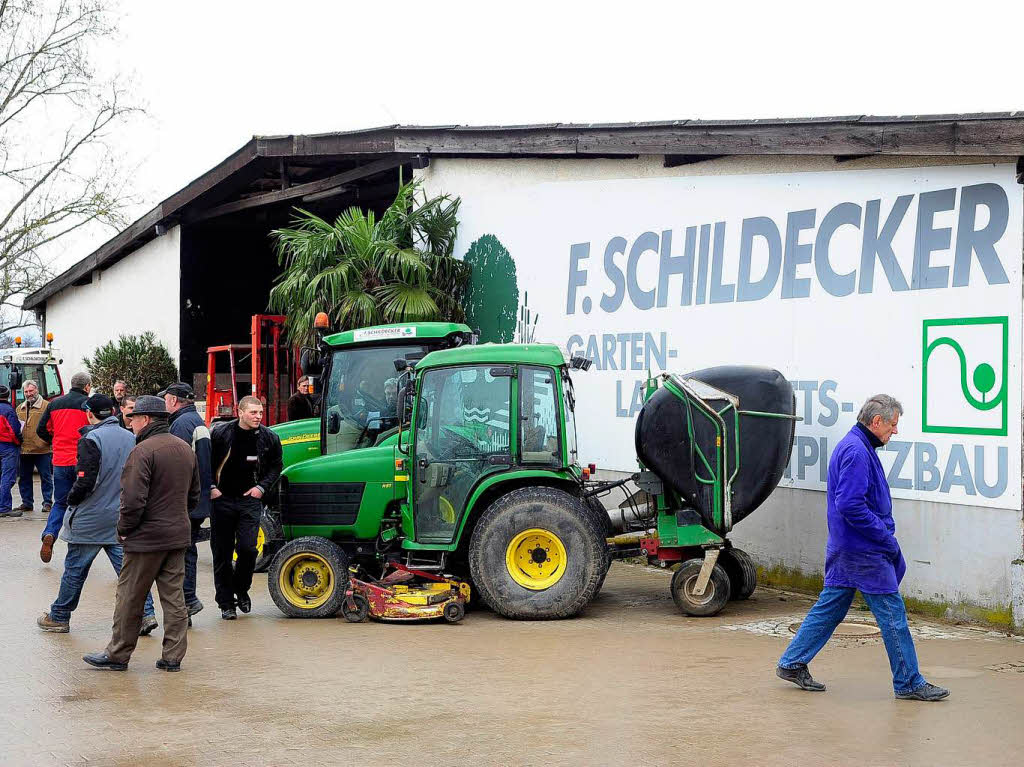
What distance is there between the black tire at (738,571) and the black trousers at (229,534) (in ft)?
13.4

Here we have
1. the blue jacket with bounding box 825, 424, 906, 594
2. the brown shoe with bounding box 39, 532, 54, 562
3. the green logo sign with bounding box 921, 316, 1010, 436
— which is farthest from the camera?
the brown shoe with bounding box 39, 532, 54, 562

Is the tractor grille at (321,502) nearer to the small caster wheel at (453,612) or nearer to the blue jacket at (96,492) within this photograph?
the small caster wheel at (453,612)

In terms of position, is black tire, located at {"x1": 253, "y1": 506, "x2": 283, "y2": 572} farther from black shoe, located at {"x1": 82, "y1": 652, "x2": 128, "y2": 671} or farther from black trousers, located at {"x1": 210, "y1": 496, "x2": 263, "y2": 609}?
black shoe, located at {"x1": 82, "y1": 652, "x2": 128, "y2": 671}

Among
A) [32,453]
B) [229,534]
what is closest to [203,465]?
[229,534]

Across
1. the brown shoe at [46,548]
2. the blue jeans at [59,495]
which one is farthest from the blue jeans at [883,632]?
the blue jeans at [59,495]

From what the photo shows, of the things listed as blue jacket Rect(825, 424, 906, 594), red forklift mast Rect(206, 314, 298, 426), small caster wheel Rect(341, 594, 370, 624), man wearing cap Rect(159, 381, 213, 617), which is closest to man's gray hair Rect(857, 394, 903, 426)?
blue jacket Rect(825, 424, 906, 594)

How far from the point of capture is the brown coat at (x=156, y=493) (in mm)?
7727

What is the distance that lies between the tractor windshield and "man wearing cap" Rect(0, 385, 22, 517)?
22.6ft

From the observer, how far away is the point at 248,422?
31.3ft

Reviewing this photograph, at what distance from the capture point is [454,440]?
32.1ft

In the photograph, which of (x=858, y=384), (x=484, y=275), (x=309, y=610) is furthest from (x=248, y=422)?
(x=484, y=275)

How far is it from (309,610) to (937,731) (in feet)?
17.6

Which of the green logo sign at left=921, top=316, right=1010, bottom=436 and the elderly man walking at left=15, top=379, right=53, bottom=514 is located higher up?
the green logo sign at left=921, top=316, right=1010, bottom=436

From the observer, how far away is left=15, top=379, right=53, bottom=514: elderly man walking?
650 inches
